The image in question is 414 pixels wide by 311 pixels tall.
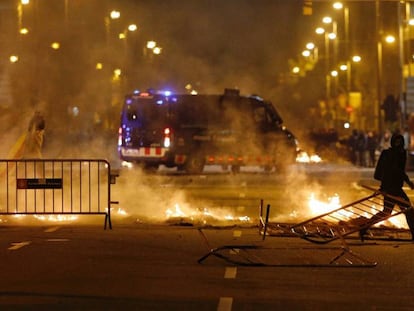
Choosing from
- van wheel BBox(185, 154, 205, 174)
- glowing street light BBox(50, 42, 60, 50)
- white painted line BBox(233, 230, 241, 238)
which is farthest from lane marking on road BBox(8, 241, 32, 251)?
glowing street light BBox(50, 42, 60, 50)

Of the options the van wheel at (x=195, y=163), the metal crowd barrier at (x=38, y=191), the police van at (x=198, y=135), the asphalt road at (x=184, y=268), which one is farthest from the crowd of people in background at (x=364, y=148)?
the asphalt road at (x=184, y=268)

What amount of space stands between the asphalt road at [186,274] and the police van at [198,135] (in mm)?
16503

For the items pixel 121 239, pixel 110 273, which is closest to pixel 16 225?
pixel 121 239

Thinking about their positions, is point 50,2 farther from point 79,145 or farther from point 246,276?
point 246,276

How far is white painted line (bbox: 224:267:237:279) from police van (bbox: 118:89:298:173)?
64.6 ft

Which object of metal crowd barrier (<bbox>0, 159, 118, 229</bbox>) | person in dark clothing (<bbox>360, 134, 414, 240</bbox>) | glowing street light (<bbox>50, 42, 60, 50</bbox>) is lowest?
metal crowd barrier (<bbox>0, 159, 118, 229</bbox>)

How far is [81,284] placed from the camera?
9.07 meters

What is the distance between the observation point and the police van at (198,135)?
97.6ft

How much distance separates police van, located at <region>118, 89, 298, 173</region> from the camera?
97.6 feet

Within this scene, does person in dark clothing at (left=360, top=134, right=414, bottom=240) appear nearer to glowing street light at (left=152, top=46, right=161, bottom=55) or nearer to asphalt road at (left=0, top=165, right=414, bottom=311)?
asphalt road at (left=0, top=165, right=414, bottom=311)

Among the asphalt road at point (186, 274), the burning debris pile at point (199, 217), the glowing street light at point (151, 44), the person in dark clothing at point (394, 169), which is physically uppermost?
the glowing street light at point (151, 44)

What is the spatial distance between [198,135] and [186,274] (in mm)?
20606

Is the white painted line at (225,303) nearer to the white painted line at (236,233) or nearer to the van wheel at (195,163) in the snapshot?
the white painted line at (236,233)

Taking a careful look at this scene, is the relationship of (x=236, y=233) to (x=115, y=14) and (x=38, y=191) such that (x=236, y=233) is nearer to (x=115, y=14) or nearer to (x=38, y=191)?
(x=38, y=191)
